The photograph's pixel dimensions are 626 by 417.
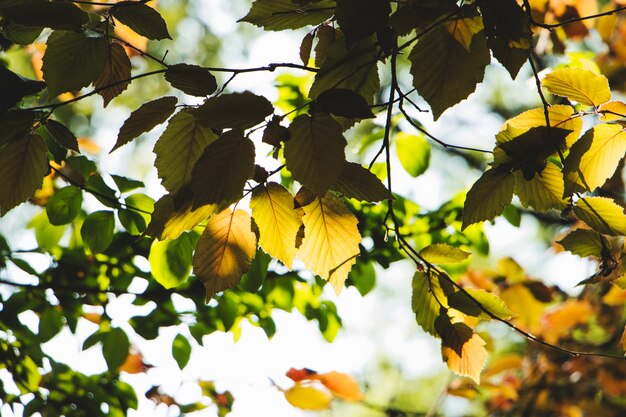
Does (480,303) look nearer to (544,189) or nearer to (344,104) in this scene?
(544,189)

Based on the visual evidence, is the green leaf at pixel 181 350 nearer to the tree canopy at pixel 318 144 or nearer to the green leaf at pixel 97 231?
the tree canopy at pixel 318 144

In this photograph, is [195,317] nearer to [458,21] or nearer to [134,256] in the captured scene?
[134,256]

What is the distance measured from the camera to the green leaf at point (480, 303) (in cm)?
63

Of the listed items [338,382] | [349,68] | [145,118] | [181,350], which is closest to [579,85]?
[349,68]

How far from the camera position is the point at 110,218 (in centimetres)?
Result: 94

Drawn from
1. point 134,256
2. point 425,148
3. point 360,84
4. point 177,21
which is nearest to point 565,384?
point 425,148

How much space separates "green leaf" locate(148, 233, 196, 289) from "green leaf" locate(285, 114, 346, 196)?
41cm

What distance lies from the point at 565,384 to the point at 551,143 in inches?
126

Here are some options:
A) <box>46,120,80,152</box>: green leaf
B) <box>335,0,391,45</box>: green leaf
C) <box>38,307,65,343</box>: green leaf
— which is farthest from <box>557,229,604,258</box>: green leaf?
<box>38,307,65,343</box>: green leaf

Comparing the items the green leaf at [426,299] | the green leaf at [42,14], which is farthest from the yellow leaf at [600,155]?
the green leaf at [42,14]

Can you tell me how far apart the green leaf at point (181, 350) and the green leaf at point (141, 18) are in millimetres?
712

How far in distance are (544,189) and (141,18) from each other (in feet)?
1.65

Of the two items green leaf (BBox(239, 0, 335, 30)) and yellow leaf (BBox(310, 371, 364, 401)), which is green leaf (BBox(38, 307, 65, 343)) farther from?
green leaf (BBox(239, 0, 335, 30))

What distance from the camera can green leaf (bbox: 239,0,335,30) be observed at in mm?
605
